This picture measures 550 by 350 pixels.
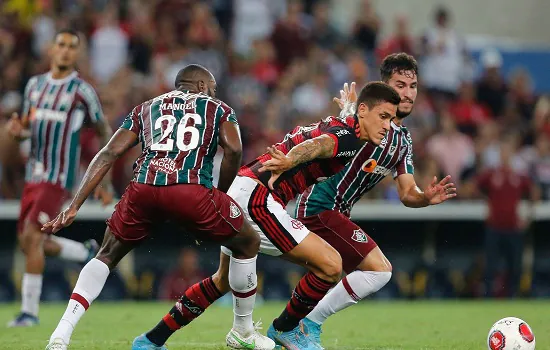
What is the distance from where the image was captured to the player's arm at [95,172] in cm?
762

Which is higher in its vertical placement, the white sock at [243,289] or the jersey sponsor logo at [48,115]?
the jersey sponsor logo at [48,115]

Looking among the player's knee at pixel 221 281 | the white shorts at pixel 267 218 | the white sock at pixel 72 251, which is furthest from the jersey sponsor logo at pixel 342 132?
the white sock at pixel 72 251

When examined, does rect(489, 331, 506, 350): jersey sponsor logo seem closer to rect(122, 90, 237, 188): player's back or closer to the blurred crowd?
rect(122, 90, 237, 188): player's back

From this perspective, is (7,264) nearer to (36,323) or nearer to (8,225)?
(8,225)

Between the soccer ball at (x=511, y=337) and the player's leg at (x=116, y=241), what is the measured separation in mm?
2845

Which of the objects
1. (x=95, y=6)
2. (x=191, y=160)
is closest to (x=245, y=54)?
(x=95, y=6)

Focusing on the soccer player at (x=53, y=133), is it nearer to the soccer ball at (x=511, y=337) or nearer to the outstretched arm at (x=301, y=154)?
the outstretched arm at (x=301, y=154)

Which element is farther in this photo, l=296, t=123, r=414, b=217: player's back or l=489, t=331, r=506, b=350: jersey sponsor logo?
l=296, t=123, r=414, b=217: player's back

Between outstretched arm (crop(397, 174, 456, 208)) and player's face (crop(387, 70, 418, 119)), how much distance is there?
600 millimetres

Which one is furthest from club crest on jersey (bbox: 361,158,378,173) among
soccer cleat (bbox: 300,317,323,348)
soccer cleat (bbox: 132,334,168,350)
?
soccer cleat (bbox: 132,334,168,350)

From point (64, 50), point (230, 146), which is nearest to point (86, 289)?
point (230, 146)

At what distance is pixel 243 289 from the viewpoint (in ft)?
26.4

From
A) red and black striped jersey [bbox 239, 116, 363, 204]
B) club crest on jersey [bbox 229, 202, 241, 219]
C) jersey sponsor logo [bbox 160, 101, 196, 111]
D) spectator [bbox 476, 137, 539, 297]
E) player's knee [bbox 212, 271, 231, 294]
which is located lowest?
spectator [bbox 476, 137, 539, 297]

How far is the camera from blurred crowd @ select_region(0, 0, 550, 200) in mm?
16719
